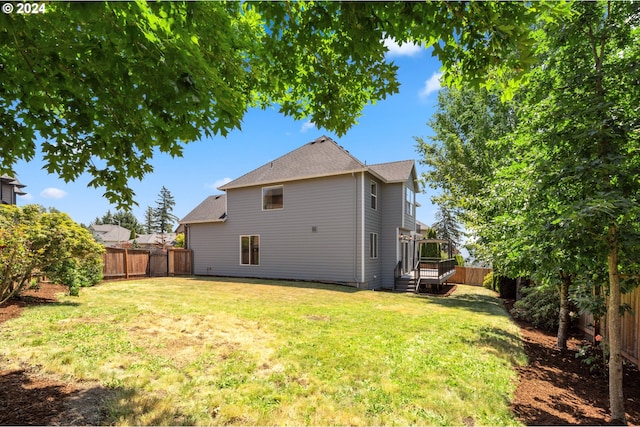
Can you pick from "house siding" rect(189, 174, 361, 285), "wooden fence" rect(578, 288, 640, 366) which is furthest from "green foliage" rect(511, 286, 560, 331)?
"house siding" rect(189, 174, 361, 285)

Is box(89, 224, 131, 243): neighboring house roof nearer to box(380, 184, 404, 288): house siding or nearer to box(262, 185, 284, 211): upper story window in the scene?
box(262, 185, 284, 211): upper story window

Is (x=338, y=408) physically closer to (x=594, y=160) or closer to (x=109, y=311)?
(x=594, y=160)

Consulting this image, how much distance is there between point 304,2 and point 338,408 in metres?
4.63

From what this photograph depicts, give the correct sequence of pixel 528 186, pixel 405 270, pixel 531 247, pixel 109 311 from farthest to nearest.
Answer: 1. pixel 405 270
2. pixel 109 311
3. pixel 528 186
4. pixel 531 247

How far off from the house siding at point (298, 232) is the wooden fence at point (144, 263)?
1.65m

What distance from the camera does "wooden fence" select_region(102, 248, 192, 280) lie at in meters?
15.4

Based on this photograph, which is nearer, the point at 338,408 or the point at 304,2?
the point at 338,408

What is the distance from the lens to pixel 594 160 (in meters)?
3.33

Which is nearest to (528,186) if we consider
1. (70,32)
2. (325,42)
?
(325,42)

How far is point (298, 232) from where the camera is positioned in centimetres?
1630

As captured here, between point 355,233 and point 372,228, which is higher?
point 372,228

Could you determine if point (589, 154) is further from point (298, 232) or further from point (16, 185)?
Answer: point (16, 185)

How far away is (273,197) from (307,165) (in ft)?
8.49

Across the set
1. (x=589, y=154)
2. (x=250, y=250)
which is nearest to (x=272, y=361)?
(x=589, y=154)
